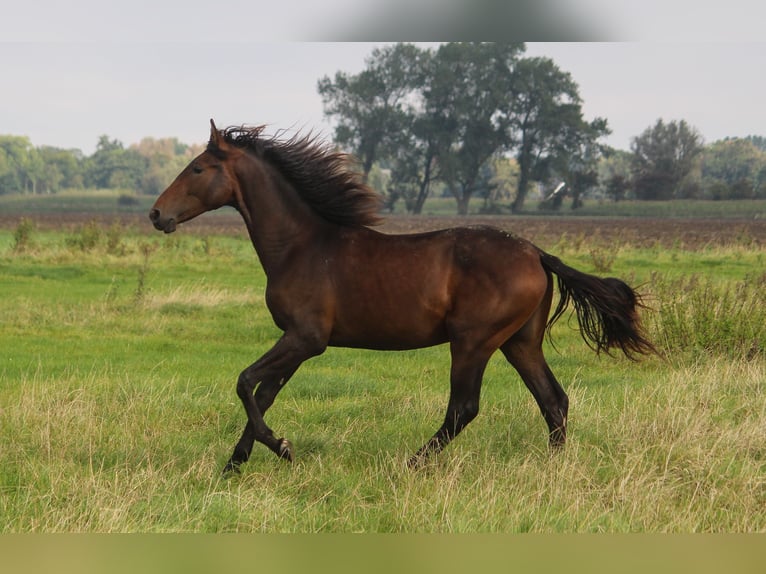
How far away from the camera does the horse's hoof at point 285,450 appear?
546 cm

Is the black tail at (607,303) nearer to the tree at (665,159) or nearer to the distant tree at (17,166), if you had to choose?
the tree at (665,159)

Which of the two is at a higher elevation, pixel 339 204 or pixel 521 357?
pixel 339 204

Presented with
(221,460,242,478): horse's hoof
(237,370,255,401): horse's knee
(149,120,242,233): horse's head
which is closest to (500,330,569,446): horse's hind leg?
(237,370,255,401): horse's knee

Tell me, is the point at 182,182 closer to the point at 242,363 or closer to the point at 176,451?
the point at 176,451

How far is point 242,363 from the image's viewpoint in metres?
9.88

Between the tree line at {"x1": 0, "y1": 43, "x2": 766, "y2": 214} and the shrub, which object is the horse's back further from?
the tree line at {"x1": 0, "y1": 43, "x2": 766, "y2": 214}

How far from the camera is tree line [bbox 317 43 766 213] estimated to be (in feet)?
174

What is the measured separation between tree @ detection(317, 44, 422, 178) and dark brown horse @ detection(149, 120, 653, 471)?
2013 inches

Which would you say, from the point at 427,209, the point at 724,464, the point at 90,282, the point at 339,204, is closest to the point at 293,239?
the point at 339,204

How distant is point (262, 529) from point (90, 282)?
1381 centimetres

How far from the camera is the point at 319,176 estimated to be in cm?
582

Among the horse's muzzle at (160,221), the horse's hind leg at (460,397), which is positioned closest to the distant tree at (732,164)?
the horse's hind leg at (460,397)

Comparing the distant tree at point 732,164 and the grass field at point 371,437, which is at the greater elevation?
the distant tree at point 732,164

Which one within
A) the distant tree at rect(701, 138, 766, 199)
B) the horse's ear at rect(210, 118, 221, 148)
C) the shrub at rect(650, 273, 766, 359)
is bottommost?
the shrub at rect(650, 273, 766, 359)
